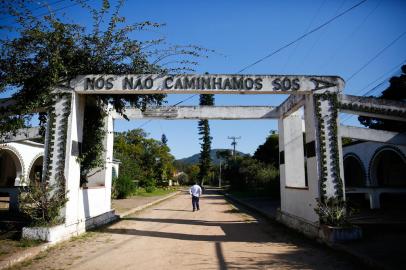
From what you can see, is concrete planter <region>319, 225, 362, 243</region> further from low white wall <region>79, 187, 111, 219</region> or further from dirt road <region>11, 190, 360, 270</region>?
low white wall <region>79, 187, 111, 219</region>

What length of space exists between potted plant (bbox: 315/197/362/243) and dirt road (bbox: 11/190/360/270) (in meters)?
0.41

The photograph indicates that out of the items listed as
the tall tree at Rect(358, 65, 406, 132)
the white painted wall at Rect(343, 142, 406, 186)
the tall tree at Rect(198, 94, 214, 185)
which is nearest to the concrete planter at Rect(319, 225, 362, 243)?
the white painted wall at Rect(343, 142, 406, 186)

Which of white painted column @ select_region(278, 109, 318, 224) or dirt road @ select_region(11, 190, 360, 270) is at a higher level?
white painted column @ select_region(278, 109, 318, 224)

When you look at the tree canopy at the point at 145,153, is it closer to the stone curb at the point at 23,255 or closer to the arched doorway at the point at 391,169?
the arched doorway at the point at 391,169

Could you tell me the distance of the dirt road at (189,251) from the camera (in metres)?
6.20

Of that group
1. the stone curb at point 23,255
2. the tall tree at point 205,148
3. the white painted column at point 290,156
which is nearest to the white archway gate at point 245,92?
the stone curb at point 23,255

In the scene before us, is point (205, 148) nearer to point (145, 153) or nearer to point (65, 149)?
point (145, 153)

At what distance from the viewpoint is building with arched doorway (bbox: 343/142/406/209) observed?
16516 mm

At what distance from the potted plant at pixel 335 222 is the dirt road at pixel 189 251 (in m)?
0.41

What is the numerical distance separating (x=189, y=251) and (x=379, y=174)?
66.9 ft

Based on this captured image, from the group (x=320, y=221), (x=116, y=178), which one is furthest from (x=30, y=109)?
(x=116, y=178)

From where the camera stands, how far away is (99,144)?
38.3 feet

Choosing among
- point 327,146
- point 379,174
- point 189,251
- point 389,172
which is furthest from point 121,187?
point 389,172

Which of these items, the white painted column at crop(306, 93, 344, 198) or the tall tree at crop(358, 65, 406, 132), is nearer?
the white painted column at crop(306, 93, 344, 198)
